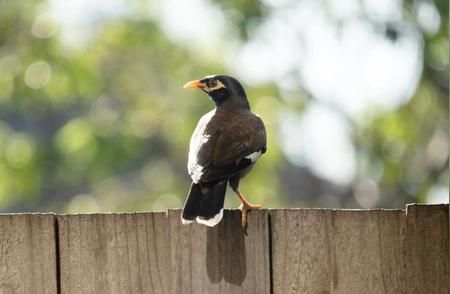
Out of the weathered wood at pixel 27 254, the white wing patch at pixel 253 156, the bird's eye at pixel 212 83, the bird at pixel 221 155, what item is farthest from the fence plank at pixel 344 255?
the bird's eye at pixel 212 83

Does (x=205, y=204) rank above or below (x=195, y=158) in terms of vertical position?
below

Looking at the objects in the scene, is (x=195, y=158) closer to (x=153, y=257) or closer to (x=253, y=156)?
(x=253, y=156)

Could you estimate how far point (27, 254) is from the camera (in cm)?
358

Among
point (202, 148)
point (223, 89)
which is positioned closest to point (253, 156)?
point (202, 148)

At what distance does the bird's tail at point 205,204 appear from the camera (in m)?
3.60

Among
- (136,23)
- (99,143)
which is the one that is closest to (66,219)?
(99,143)

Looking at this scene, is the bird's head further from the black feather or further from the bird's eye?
the black feather

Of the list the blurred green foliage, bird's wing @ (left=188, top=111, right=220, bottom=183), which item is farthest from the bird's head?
the blurred green foliage

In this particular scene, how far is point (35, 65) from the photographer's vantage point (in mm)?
13492

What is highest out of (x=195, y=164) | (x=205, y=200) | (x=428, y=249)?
(x=195, y=164)

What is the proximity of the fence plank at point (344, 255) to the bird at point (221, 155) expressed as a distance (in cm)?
20

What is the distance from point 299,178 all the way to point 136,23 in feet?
16.5

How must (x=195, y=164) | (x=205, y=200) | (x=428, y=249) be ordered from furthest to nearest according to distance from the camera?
1. (x=195, y=164)
2. (x=205, y=200)
3. (x=428, y=249)

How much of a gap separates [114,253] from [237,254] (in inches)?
14.7
